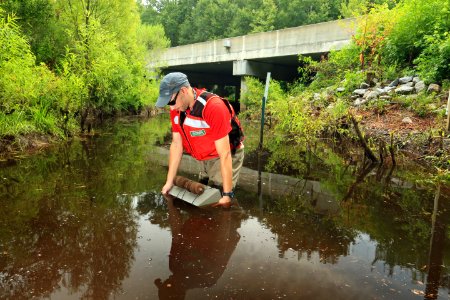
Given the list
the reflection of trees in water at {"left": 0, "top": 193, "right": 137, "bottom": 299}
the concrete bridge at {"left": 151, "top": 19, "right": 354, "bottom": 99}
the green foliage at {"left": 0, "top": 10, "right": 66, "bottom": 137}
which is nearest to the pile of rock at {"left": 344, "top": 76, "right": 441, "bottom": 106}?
the concrete bridge at {"left": 151, "top": 19, "right": 354, "bottom": 99}

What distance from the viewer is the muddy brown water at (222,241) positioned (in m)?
2.36

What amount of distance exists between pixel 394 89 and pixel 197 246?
9.82 meters

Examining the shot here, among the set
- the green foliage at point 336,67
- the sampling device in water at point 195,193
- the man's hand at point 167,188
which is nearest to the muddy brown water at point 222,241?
the sampling device in water at point 195,193

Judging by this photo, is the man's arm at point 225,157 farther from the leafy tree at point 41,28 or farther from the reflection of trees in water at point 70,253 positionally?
the leafy tree at point 41,28

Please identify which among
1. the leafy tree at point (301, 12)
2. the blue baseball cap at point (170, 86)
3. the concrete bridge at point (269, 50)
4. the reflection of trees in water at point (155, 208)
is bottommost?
the reflection of trees in water at point (155, 208)

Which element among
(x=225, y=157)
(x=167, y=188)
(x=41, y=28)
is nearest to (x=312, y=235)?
(x=225, y=157)

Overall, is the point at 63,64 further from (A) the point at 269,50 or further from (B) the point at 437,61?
(A) the point at 269,50

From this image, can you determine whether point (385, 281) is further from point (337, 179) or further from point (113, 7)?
point (113, 7)

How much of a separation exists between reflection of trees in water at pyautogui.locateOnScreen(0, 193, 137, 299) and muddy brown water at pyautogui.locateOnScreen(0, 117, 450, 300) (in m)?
0.01

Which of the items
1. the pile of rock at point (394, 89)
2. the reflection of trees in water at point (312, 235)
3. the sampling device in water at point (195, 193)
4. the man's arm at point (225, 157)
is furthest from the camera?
the pile of rock at point (394, 89)

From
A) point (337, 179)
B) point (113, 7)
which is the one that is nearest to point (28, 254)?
point (337, 179)

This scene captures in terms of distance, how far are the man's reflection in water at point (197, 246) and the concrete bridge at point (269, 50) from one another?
13.9 m

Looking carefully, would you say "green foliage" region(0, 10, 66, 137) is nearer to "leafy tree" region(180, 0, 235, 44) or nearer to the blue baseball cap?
the blue baseball cap

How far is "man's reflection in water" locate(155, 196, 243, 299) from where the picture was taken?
2.37 meters
